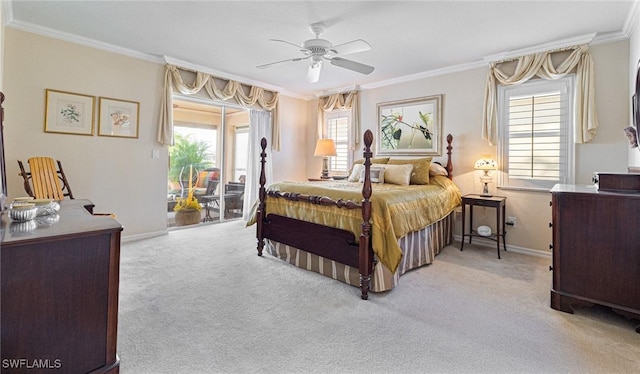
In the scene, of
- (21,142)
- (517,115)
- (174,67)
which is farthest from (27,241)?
(517,115)

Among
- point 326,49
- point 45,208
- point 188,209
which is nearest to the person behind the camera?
point 45,208

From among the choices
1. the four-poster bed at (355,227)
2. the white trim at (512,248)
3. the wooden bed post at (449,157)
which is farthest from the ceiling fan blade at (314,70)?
the white trim at (512,248)

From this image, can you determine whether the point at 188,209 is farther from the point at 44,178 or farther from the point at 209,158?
the point at 44,178

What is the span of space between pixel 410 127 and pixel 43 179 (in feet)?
15.8

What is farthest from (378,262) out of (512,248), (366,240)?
(512,248)

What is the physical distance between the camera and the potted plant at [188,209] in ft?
16.3

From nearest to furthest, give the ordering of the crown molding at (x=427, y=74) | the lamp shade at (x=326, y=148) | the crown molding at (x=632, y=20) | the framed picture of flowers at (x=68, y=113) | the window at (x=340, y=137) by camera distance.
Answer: the crown molding at (x=632, y=20)
the framed picture of flowers at (x=68, y=113)
the crown molding at (x=427, y=74)
the lamp shade at (x=326, y=148)
the window at (x=340, y=137)

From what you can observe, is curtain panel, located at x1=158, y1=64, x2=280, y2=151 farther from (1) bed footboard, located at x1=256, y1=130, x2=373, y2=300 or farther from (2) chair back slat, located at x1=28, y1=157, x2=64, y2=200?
(1) bed footboard, located at x1=256, y1=130, x2=373, y2=300

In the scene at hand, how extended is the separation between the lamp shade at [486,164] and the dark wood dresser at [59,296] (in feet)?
13.0

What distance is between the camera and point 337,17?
2.97 metres

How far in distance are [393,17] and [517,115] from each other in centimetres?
218

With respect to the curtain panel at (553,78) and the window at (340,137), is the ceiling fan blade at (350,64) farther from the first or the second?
the window at (340,137)

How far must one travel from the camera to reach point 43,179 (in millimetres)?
3152

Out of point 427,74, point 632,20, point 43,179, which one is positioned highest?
point 427,74
